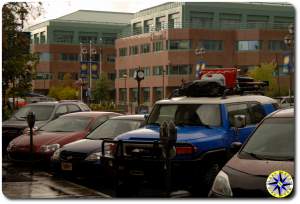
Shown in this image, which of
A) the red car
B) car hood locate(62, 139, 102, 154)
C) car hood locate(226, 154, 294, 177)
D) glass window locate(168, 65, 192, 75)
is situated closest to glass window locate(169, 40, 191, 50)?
glass window locate(168, 65, 192, 75)

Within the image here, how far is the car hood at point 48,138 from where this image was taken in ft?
39.9

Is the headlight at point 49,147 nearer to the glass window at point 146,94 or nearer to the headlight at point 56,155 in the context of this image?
the headlight at point 56,155

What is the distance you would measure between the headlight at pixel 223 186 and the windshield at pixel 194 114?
2978 millimetres

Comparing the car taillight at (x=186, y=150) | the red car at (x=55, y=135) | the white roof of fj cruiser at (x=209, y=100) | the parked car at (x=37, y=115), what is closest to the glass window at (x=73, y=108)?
the parked car at (x=37, y=115)

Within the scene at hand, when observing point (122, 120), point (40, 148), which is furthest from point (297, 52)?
point (40, 148)

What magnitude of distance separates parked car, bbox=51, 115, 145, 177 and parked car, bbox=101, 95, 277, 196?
106 centimetres

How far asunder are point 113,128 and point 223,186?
5.57 metres

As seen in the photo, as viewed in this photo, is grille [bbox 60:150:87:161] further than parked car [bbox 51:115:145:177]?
Yes

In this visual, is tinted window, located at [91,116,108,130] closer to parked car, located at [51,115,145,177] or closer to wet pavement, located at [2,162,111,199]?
parked car, located at [51,115,145,177]

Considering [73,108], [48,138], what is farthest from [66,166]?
[73,108]

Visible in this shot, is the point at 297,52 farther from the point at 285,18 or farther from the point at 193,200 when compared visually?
the point at 193,200

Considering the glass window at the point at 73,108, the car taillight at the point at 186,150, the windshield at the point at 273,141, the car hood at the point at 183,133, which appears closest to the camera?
the windshield at the point at 273,141

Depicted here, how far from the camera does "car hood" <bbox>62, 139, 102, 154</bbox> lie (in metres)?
10.8

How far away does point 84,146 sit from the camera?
1098cm
